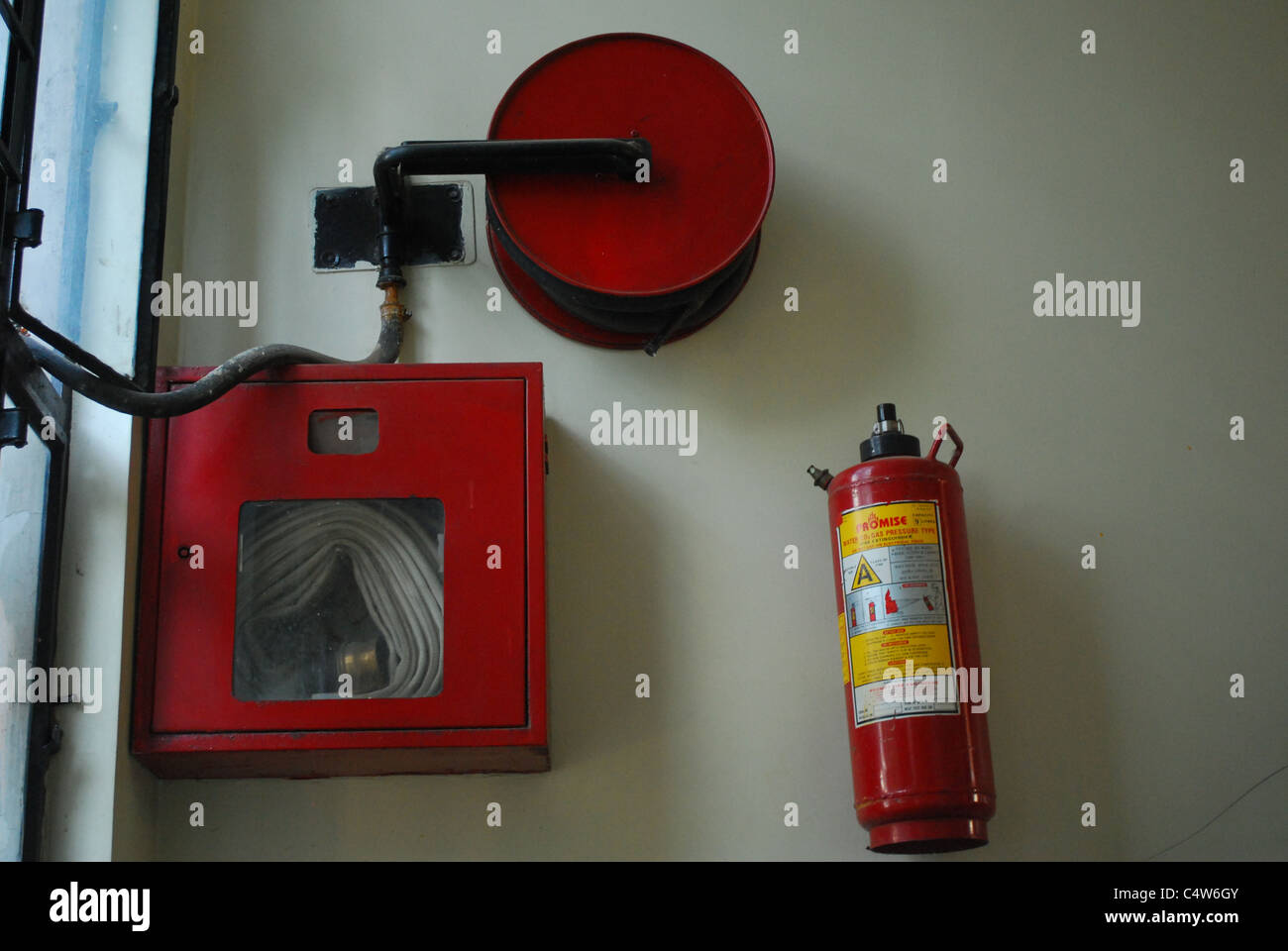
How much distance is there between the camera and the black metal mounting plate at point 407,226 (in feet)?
6.73

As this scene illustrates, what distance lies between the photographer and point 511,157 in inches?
74.4

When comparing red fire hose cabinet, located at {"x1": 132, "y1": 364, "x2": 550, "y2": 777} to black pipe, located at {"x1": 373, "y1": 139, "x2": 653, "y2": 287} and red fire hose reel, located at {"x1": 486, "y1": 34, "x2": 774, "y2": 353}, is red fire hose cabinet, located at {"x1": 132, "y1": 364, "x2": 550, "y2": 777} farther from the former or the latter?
black pipe, located at {"x1": 373, "y1": 139, "x2": 653, "y2": 287}

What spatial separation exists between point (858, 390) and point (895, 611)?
451 mm

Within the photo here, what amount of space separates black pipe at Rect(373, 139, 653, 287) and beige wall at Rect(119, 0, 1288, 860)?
18 centimetres

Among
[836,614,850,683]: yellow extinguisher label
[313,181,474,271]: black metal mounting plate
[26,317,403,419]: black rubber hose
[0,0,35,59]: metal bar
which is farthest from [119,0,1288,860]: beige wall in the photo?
[0,0,35,59]: metal bar

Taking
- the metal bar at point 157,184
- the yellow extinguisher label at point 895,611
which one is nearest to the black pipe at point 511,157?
the metal bar at point 157,184

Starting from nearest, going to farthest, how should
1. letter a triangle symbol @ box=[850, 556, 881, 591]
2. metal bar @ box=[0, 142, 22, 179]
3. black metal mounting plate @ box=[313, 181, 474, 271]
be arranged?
metal bar @ box=[0, 142, 22, 179] → letter a triangle symbol @ box=[850, 556, 881, 591] → black metal mounting plate @ box=[313, 181, 474, 271]

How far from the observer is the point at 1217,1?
230 cm

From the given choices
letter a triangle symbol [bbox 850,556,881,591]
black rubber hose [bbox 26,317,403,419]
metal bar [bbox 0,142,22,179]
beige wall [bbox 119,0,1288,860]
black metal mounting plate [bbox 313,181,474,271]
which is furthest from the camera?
black metal mounting plate [bbox 313,181,474,271]

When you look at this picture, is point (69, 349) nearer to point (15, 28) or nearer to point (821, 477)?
point (15, 28)

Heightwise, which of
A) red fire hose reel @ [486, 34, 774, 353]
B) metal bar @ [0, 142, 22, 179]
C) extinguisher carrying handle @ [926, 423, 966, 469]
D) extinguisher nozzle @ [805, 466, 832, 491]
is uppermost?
red fire hose reel @ [486, 34, 774, 353]

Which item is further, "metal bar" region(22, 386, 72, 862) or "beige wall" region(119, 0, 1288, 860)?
"beige wall" region(119, 0, 1288, 860)

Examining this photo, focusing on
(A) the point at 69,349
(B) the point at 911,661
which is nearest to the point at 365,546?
(A) the point at 69,349

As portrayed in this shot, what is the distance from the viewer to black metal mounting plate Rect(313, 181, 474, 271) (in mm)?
2051
